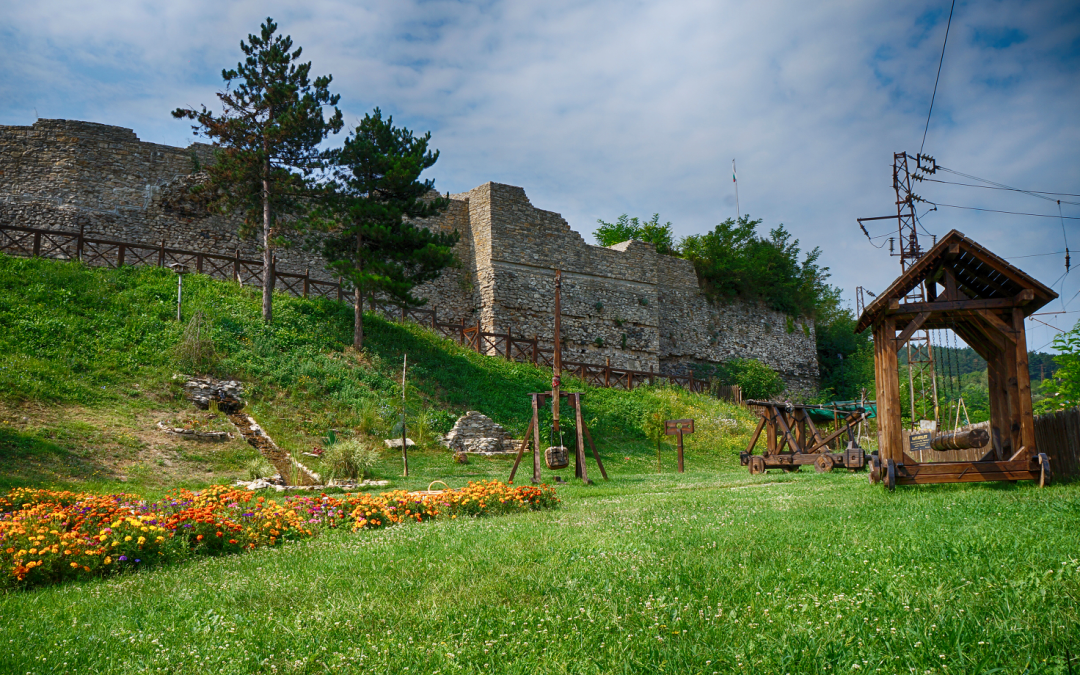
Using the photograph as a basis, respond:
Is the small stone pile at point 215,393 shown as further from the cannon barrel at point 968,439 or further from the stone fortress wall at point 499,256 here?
the cannon barrel at point 968,439

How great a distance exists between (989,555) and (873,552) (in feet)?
2.01

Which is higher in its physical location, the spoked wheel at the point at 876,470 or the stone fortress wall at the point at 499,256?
the stone fortress wall at the point at 499,256

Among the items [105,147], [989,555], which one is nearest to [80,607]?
[989,555]

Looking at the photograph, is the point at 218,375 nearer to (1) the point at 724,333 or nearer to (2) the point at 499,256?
(2) the point at 499,256

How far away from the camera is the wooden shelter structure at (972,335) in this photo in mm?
7711

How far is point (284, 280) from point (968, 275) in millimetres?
21126

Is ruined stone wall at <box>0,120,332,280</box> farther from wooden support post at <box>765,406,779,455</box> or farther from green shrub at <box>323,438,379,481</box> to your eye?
wooden support post at <box>765,406,779,455</box>

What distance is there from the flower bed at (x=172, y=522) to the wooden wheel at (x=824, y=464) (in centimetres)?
803

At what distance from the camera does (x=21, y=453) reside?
1155 centimetres

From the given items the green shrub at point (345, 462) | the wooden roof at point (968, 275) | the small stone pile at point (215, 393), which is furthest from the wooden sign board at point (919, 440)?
the small stone pile at point (215, 393)

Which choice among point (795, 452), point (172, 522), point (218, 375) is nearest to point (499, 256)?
point (218, 375)

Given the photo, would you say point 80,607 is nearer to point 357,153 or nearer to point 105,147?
point 357,153

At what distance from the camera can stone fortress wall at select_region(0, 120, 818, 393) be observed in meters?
22.2

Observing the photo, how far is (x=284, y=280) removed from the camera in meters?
24.1
